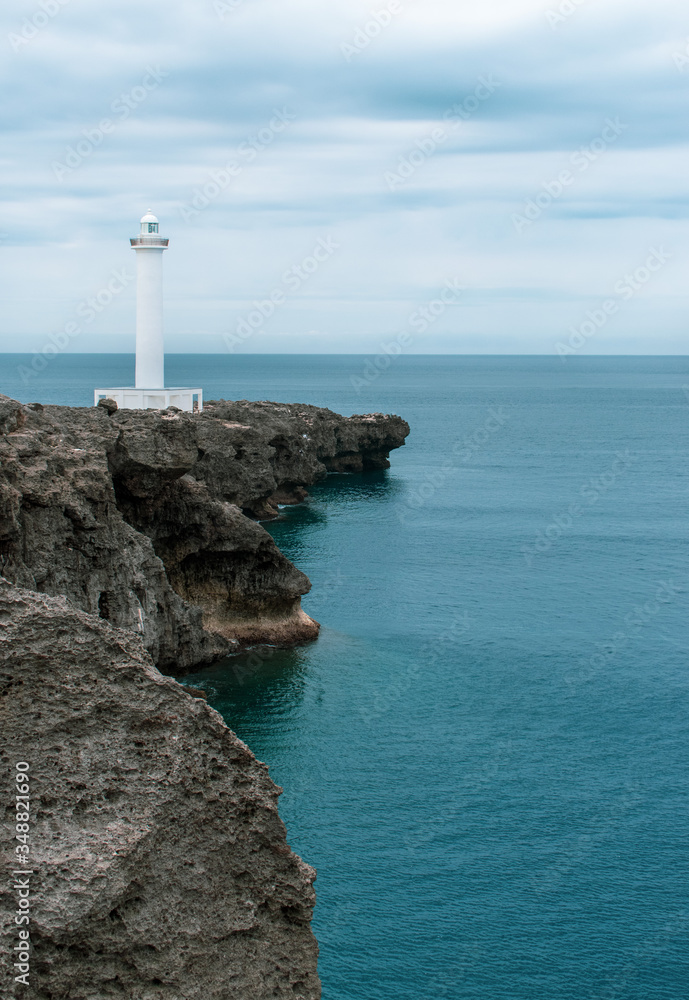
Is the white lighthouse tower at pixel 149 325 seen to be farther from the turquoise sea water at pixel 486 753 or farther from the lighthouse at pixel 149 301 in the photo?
the turquoise sea water at pixel 486 753

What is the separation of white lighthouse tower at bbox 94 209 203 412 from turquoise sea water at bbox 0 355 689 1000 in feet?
42.1

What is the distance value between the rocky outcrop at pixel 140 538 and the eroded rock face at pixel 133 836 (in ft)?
48.4

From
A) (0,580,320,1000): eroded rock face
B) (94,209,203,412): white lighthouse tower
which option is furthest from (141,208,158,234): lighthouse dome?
(0,580,320,1000): eroded rock face

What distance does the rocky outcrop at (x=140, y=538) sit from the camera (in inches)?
1064

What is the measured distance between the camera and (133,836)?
386 inches

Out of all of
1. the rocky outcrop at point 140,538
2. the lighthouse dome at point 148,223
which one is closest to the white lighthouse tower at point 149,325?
the lighthouse dome at point 148,223

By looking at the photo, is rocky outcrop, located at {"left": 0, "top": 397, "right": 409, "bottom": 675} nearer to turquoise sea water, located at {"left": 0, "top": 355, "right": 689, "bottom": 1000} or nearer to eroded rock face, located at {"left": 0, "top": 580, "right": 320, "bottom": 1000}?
turquoise sea water, located at {"left": 0, "top": 355, "right": 689, "bottom": 1000}

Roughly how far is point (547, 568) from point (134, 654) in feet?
161

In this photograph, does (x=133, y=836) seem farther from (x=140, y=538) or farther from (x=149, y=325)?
(x=149, y=325)

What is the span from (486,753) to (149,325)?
→ 2081 inches

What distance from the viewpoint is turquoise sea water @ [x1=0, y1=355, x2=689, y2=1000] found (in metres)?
21.1

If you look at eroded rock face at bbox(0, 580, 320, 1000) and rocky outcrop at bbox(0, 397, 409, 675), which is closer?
eroded rock face at bbox(0, 580, 320, 1000)

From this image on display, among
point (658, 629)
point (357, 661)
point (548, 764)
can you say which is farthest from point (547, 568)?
point (548, 764)

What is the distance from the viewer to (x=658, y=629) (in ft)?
148
